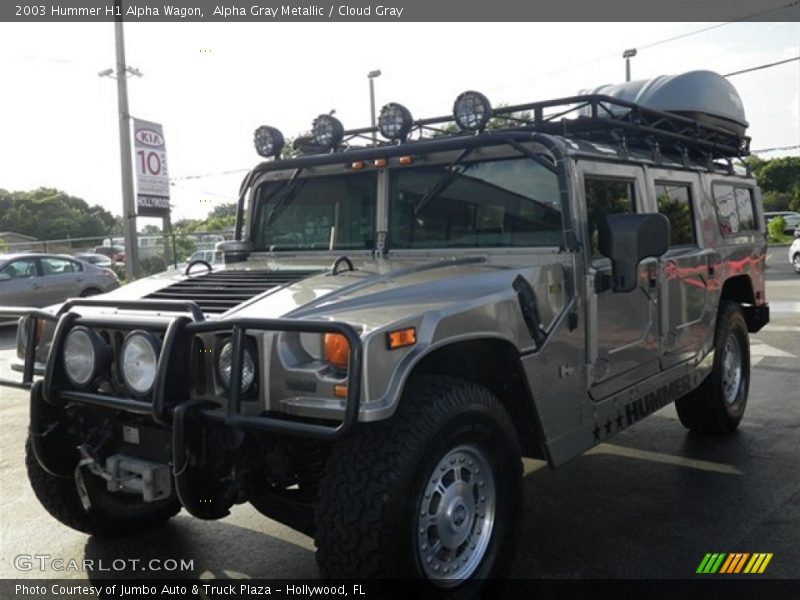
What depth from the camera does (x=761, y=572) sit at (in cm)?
352

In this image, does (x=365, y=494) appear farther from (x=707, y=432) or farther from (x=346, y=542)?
(x=707, y=432)

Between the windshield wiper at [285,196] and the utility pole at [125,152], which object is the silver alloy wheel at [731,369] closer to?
the windshield wiper at [285,196]

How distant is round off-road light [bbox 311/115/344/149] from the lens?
4688mm

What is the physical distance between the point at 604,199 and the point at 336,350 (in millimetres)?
2143

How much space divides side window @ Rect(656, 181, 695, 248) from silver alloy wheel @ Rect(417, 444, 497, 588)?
2457 millimetres

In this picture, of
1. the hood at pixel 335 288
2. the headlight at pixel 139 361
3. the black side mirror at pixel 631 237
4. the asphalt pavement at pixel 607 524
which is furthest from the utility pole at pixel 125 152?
the black side mirror at pixel 631 237

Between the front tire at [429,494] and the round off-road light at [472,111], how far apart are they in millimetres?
1668

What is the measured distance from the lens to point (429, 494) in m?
2.93

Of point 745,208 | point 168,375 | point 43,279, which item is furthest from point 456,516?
point 43,279

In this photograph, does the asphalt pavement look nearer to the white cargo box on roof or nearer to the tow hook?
the tow hook

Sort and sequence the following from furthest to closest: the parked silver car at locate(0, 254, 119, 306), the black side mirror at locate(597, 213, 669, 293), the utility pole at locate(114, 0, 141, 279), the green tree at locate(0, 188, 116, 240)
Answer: the green tree at locate(0, 188, 116, 240) → the utility pole at locate(114, 0, 141, 279) → the parked silver car at locate(0, 254, 119, 306) → the black side mirror at locate(597, 213, 669, 293)

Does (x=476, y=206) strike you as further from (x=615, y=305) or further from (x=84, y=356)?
(x=84, y=356)

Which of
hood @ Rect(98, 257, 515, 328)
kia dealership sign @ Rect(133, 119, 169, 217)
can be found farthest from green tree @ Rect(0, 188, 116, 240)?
hood @ Rect(98, 257, 515, 328)

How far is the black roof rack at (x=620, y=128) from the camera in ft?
14.1
